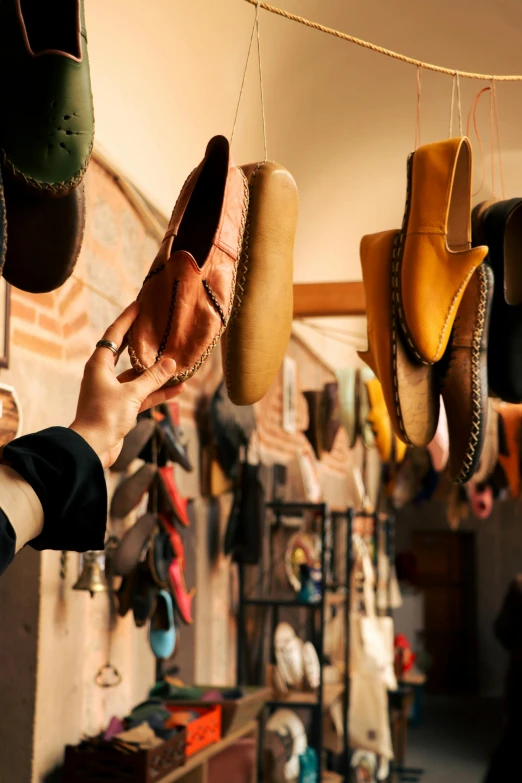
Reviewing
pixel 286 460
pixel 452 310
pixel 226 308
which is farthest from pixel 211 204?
pixel 286 460

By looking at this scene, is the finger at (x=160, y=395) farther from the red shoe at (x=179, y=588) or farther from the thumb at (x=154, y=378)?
the red shoe at (x=179, y=588)

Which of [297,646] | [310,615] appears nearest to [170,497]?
[297,646]

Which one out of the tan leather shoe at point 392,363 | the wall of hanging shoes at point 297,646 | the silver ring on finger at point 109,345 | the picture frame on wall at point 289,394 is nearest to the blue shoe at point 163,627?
the wall of hanging shoes at point 297,646

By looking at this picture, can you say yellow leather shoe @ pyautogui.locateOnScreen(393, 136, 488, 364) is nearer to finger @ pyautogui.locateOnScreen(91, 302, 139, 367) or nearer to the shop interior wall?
finger @ pyautogui.locateOnScreen(91, 302, 139, 367)

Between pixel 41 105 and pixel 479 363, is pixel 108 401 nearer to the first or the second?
pixel 41 105

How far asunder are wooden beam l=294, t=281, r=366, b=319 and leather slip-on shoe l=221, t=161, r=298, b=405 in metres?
2.39

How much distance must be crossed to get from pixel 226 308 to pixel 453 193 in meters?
0.63

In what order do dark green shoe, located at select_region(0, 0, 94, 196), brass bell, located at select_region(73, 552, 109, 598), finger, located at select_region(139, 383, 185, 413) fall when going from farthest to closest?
brass bell, located at select_region(73, 552, 109, 598) < finger, located at select_region(139, 383, 185, 413) < dark green shoe, located at select_region(0, 0, 94, 196)

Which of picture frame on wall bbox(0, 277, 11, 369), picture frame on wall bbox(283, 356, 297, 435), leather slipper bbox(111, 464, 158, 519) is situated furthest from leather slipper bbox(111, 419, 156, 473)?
picture frame on wall bbox(283, 356, 297, 435)

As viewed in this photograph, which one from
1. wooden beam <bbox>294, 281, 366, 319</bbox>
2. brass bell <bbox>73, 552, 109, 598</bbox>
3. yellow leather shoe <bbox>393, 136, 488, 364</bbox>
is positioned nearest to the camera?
yellow leather shoe <bbox>393, 136, 488, 364</bbox>

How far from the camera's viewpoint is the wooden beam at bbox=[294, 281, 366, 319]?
146 inches

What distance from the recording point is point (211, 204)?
1.23 m

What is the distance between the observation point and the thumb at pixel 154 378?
96cm

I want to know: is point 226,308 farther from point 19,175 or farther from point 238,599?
point 238,599
